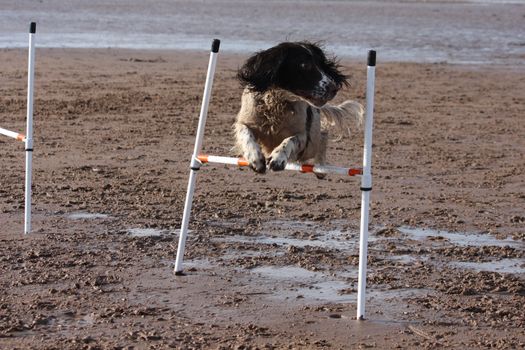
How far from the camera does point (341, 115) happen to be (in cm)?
937

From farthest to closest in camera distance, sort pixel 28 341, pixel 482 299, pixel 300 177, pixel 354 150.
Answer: pixel 354 150, pixel 300 177, pixel 482 299, pixel 28 341

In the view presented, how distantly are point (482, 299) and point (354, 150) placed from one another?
598cm

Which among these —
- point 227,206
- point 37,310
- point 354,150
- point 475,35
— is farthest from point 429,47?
point 37,310

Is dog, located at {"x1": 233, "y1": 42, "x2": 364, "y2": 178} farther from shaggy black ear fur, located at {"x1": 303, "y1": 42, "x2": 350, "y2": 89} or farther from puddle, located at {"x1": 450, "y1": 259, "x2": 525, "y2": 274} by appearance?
puddle, located at {"x1": 450, "y1": 259, "x2": 525, "y2": 274}

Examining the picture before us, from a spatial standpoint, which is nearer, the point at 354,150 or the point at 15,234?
the point at 15,234

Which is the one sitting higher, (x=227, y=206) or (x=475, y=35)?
(x=475, y=35)

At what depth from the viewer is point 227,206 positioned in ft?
34.2

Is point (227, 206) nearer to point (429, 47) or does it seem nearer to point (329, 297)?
point (329, 297)

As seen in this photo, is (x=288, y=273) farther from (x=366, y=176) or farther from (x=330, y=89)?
(x=330, y=89)

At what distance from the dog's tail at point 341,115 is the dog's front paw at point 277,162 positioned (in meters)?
1.48

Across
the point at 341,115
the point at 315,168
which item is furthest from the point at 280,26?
the point at 315,168

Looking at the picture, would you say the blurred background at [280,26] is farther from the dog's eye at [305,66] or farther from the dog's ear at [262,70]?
the dog's eye at [305,66]

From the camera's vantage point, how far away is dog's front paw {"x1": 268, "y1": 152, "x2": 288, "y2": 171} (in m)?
7.84

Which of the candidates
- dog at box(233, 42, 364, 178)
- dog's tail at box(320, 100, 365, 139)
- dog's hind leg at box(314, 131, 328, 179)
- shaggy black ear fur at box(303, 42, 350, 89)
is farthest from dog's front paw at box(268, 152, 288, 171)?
dog's tail at box(320, 100, 365, 139)
